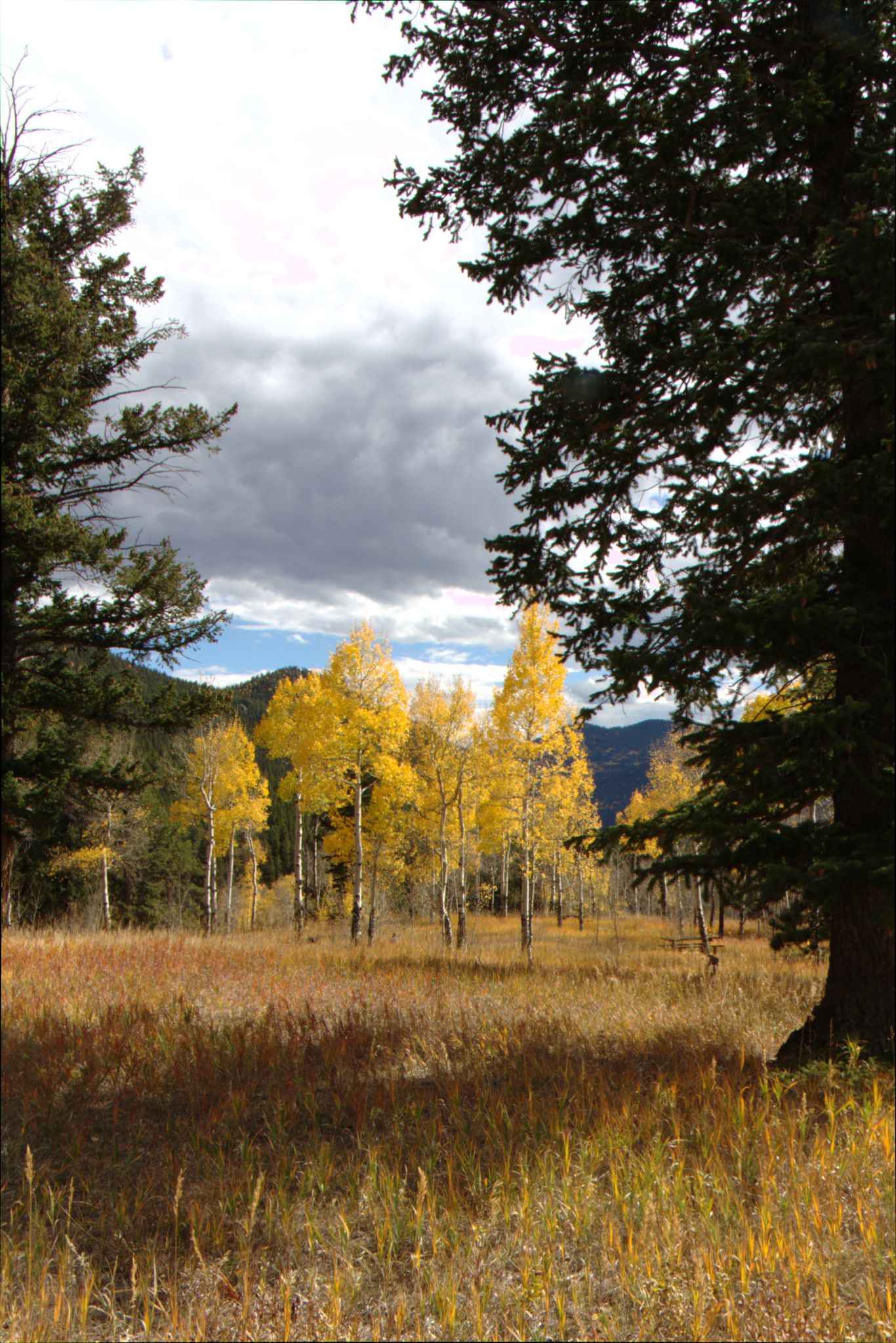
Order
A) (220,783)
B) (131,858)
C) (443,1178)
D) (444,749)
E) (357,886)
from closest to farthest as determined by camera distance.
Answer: (443,1178) < (357,886) < (444,749) < (220,783) < (131,858)

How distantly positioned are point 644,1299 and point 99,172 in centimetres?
1385

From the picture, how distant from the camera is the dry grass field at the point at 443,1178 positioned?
8.65 feet

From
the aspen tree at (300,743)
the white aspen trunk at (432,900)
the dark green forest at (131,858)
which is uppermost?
the aspen tree at (300,743)

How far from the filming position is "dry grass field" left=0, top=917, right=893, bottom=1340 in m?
2.64

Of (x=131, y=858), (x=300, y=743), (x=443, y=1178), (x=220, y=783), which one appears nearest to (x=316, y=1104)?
(x=443, y=1178)

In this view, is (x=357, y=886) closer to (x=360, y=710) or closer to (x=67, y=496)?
(x=360, y=710)

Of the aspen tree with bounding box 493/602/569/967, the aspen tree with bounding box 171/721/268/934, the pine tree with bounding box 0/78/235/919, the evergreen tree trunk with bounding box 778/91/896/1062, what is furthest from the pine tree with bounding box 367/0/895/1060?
the aspen tree with bounding box 171/721/268/934

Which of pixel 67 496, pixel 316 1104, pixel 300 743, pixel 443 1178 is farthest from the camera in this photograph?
pixel 300 743

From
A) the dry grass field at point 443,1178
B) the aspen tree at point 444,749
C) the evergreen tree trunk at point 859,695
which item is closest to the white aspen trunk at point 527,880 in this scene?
the aspen tree at point 444,749

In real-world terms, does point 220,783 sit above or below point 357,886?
above

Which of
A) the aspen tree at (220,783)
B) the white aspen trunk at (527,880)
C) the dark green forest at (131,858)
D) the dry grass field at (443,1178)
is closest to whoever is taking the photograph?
the dry grass field at (443,1178)

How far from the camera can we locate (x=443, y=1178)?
12.1 feet

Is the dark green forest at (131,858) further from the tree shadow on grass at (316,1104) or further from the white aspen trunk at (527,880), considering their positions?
the white aspen trunk at (527,880)

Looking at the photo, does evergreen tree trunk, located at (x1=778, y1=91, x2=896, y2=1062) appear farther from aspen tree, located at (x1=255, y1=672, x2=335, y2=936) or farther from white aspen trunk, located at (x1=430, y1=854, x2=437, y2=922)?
white aspen trunk, located at (x1=430, y1=854, x2=437, y2=922)
